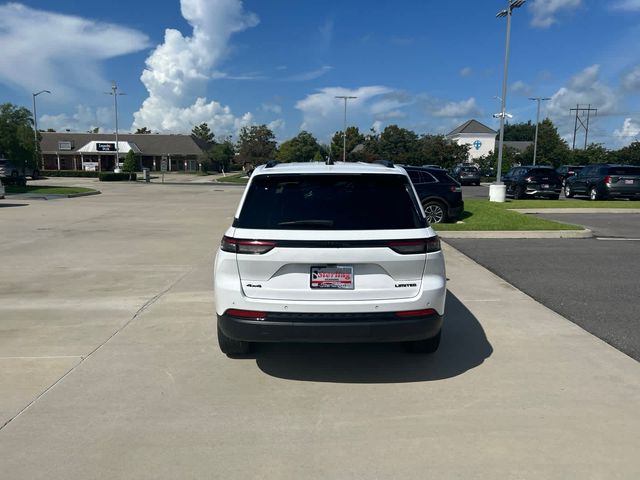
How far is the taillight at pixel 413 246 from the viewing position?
12.9 ft

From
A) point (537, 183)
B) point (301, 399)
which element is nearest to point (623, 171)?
point (537, 183)

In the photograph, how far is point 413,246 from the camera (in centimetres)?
397

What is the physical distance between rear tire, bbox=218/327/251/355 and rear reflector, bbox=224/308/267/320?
0.62 metres

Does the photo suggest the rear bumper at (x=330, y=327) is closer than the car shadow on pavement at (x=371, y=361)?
Yes

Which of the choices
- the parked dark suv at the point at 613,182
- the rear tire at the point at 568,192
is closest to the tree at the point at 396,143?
the rear tire at the point at 568,192

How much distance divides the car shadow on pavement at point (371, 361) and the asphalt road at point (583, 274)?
1544 mm

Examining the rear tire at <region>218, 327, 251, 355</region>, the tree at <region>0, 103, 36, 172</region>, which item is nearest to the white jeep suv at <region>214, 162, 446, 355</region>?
the rear tire at <region>218, 327, 251, 355</region>

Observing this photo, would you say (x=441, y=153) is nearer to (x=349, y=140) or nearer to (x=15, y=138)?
(x=349, y=140)

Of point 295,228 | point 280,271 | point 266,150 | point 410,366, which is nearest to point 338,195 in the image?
point 295,228

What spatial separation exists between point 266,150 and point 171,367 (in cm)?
6918

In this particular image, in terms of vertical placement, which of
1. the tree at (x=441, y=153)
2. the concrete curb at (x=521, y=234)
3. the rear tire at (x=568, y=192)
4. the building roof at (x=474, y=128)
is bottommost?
the concrete curb at (x=521, y=234)

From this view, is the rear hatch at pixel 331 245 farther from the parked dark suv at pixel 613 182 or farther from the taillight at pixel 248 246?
the parked dark suv at pixel 613 182

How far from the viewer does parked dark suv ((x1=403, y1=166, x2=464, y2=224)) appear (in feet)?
46.6

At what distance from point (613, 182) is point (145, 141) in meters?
76.4
